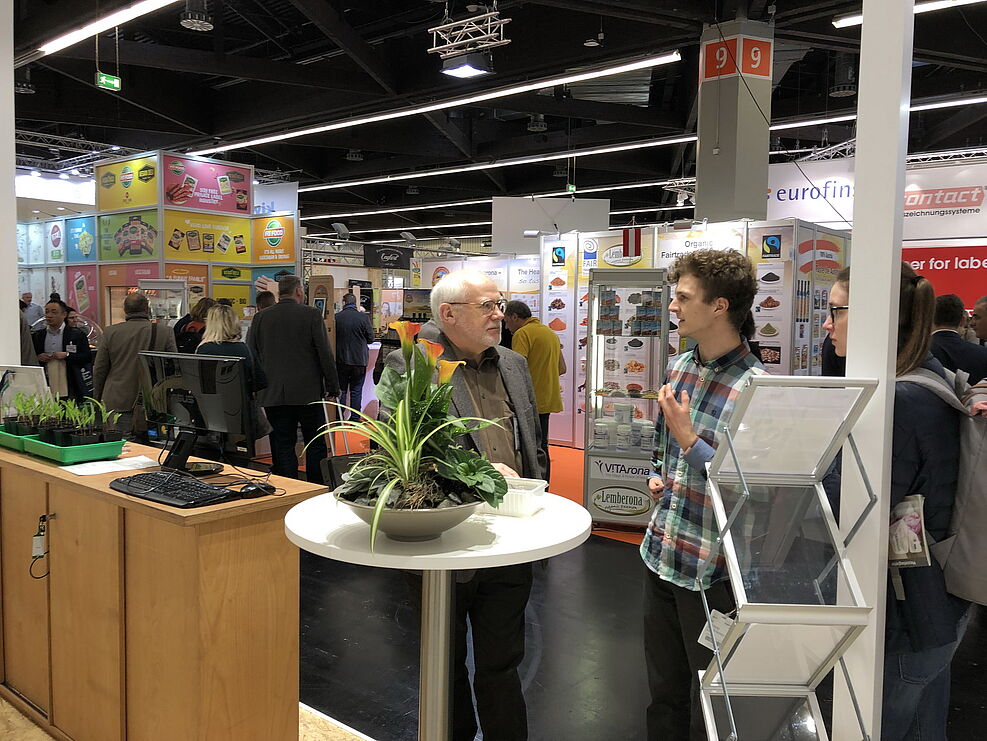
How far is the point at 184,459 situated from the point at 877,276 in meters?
2.40

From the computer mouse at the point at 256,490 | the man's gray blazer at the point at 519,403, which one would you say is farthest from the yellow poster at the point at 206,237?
the man's gray blazer at the point at 519,403

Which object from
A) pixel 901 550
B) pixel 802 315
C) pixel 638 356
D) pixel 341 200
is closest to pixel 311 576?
pixel 638 356

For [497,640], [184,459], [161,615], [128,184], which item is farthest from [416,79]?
[497,640]

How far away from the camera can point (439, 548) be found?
4.67 feet

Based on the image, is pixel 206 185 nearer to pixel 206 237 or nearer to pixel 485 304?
pixel 206 237

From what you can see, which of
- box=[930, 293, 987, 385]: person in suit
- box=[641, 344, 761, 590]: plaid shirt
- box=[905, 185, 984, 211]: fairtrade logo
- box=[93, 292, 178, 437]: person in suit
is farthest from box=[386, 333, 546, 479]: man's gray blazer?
box=[905, 185, 984, 211]: fairtrade logo

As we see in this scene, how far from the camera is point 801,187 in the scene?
877 cm

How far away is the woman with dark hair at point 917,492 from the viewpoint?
1.48m

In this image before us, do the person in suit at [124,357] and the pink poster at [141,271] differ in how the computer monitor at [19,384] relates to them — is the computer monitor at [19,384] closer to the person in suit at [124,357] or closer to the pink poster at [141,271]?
the person in suit at [124,357]

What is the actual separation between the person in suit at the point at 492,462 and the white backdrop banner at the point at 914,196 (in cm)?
672

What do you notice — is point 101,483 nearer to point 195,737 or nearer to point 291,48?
point 195,737

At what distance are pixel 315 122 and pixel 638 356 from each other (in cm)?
593

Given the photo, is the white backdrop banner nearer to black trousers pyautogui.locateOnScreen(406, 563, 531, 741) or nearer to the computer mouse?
black trousers pyautogui.locateOnScreen(406, 563, 531, 741)

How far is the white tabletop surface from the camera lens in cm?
135
